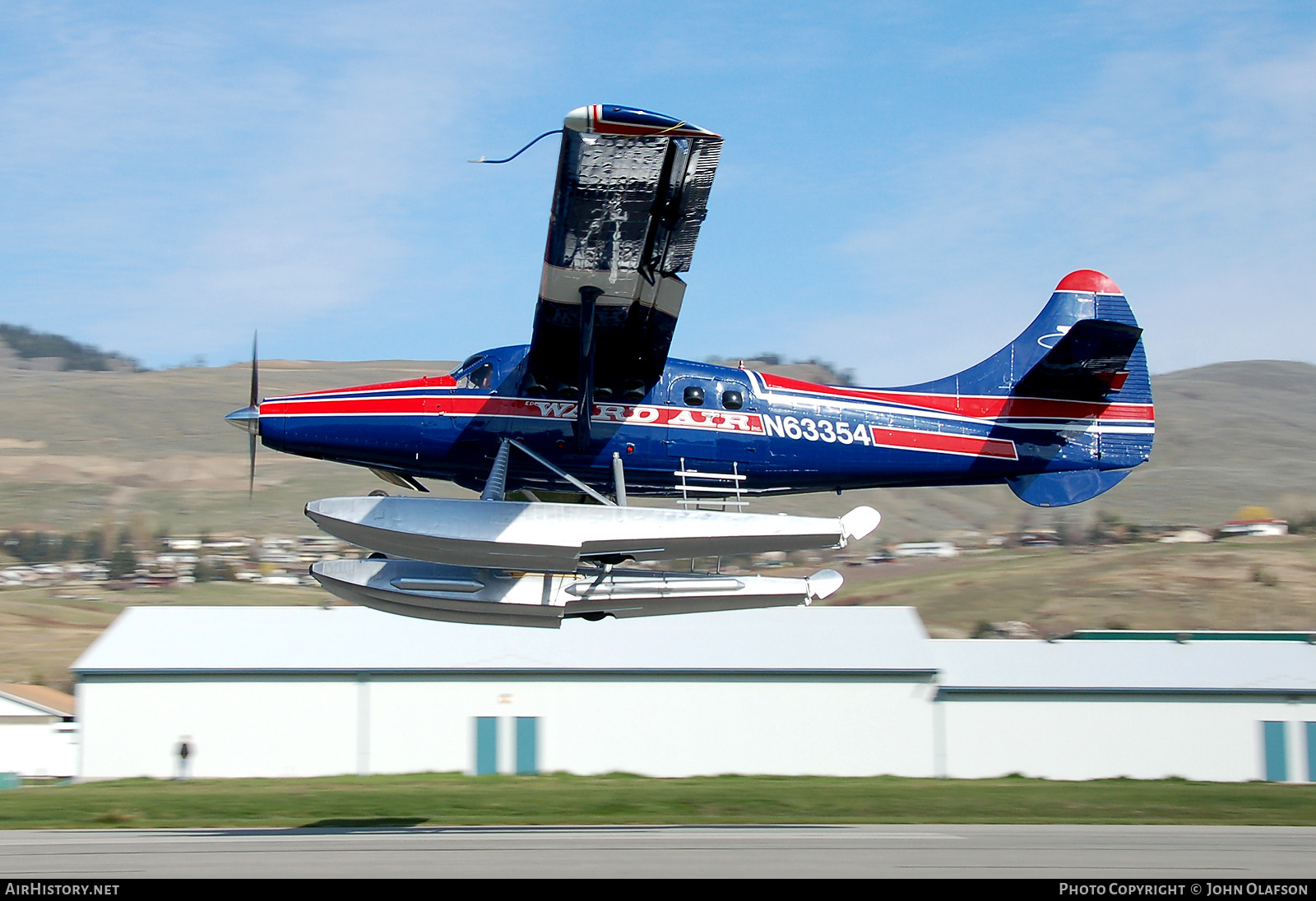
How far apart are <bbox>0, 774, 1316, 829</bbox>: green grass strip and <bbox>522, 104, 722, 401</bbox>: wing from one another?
6080mm

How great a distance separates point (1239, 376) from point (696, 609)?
135 m

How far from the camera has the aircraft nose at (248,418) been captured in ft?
46.1

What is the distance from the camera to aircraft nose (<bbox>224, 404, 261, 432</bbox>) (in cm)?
1405

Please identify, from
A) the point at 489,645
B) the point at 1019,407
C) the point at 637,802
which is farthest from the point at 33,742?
the point at 1019,407

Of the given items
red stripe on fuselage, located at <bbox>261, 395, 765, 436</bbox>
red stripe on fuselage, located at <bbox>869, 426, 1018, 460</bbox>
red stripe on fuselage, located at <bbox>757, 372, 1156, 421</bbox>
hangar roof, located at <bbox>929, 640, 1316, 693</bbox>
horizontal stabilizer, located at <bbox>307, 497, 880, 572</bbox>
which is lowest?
hangar roof, located at <bbox>929, 640, 1316, 693</bbox>

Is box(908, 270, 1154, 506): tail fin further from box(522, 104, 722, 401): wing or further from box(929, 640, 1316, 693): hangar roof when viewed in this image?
box(929, 640, 1316, 693): hangar roof

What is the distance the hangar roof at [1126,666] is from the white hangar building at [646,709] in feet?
0.26

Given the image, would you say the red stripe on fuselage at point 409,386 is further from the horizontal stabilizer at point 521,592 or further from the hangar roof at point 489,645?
the hangar roof at point 489,645

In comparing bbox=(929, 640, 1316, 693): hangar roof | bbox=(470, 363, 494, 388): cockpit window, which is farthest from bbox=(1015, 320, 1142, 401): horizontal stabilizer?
bbox=(929, 640, 1316, 693): hangar roof

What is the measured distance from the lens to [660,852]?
11438 millimetres

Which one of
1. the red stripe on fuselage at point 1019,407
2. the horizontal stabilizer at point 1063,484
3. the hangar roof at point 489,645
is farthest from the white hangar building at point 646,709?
the red stripe on fuselage at point 1019,407

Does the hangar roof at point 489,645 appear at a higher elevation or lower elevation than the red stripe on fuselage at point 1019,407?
lower

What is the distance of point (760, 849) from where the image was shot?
38.8 ft
